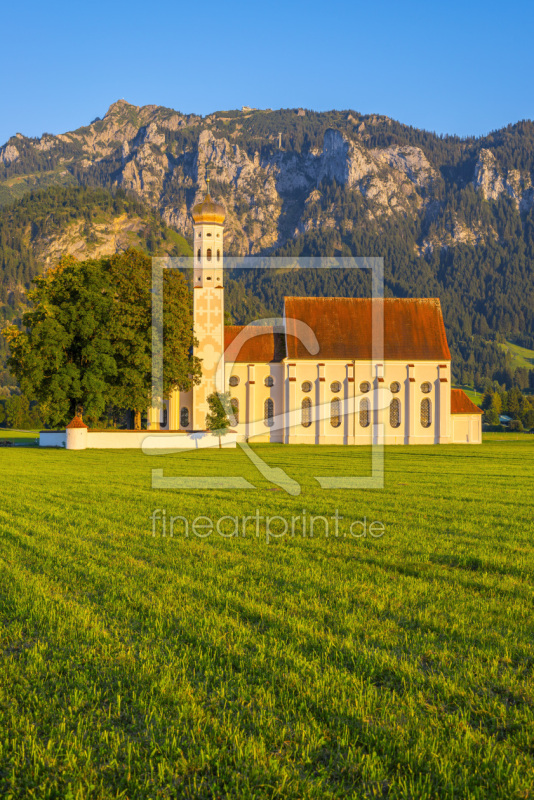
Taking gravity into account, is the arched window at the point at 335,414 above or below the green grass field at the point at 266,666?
above

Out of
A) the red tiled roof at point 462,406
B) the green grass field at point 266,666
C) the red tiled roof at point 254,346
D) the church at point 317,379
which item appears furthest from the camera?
the red tiled roof at point 462,406

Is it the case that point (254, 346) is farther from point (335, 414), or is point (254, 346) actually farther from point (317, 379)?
point (335, 414)

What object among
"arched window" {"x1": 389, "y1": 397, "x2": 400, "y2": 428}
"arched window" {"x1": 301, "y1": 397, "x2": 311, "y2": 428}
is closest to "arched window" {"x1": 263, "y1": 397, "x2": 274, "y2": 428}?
"arched window" {"x1": 301, "y1": 397, "x2": 311, "y2": 428}

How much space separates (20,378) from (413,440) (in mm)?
36234

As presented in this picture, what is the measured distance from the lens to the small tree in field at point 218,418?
47.8 m

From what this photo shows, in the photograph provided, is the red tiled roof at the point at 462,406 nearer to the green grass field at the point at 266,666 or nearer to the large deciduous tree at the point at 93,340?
the large deciduous tree at the point at 93,340

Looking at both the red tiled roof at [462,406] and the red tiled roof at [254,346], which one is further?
the red tiled roof at [462,406]

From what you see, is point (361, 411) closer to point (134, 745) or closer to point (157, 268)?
point (157, 268)

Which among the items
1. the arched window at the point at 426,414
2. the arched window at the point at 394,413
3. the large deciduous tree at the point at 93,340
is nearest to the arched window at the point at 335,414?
the arched window at the point at 394,413

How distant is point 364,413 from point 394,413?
3.00 metres

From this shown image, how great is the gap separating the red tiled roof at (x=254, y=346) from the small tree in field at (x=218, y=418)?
12383 mm

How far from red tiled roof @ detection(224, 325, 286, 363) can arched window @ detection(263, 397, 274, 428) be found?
13.6ft

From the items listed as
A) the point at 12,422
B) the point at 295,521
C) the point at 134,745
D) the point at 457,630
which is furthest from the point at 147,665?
the point at 12,422

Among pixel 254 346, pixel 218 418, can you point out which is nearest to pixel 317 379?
pixel 254 346
